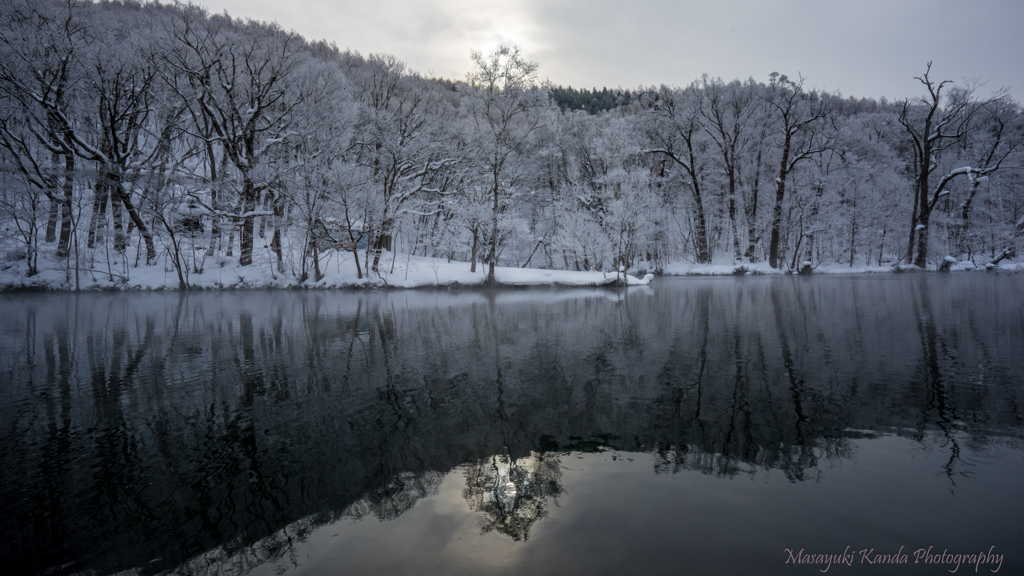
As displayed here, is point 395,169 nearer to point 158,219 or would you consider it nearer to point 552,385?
point 158,219

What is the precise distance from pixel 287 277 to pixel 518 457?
3173 cm

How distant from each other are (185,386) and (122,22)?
48915 millimetres

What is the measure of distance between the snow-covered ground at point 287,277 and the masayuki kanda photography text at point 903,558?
2883 cm

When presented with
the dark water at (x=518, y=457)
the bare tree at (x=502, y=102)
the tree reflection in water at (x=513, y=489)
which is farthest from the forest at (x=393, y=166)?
the tree reflection in water at (x=513, y=489)

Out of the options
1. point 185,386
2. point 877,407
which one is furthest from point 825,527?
point 185,386

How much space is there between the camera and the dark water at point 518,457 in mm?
3193

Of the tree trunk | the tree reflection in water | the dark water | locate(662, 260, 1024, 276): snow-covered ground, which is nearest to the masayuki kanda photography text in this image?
the dark water

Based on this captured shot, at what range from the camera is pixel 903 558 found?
9.91ft

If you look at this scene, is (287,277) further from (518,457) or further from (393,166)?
(518,457)

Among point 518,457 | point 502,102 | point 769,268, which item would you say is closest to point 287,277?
point 502,102

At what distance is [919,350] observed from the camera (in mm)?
8906

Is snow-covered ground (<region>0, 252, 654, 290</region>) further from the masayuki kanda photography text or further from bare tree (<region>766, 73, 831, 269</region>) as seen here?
the masayuki kanda photography text

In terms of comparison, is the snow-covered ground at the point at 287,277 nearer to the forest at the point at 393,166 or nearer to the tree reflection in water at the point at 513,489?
the forest at the point at 393,166

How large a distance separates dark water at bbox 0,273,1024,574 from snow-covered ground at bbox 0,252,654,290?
71.0 feet
